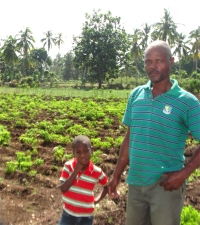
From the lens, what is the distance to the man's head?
2498mm

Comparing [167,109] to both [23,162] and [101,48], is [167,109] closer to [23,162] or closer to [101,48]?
[23,162]

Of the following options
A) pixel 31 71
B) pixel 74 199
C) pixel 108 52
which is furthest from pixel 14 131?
pixel 31 71

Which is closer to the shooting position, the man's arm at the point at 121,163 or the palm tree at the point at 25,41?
the man's arm at the point at 121,163

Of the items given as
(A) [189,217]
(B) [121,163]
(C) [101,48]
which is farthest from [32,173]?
(C) [101,48]

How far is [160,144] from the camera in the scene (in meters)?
2.41

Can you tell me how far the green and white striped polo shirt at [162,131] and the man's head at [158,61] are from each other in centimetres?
13

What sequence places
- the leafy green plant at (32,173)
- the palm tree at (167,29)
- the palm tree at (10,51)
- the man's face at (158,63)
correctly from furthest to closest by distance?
1. the palm tree at (10,51)
2. the palm tree at (167,29)
3. the leafy green plant at (32,173)
4. the man's face at (158,63)

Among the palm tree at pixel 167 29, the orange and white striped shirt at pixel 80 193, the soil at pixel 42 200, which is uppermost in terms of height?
the palm tree at pixel 167 29

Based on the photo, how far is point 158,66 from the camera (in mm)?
2506

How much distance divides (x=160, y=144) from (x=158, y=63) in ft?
2.17

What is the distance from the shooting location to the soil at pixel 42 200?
164 inches

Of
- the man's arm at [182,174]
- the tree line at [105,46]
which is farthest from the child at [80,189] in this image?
the tree line at [105,46]

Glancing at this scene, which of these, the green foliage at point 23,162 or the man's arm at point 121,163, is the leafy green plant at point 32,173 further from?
the man's arm at point 121,163

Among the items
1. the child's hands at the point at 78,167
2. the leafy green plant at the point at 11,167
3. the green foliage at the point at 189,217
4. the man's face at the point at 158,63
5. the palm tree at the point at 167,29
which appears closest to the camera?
the man's face at the point at 158,63
